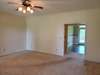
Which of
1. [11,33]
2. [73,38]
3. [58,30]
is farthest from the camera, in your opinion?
[73,38]

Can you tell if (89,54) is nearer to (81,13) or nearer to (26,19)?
(81,13)

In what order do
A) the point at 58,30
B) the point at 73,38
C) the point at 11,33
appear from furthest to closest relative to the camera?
the point at 73,38
the point at 11,33
the point at 58,30

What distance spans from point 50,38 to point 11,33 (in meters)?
2.11

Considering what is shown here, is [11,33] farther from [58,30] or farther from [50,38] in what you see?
[58,30]

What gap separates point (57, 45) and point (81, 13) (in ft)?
6.59

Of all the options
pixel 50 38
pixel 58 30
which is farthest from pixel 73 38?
pixel 50 38

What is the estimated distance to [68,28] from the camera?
6574 millimetres

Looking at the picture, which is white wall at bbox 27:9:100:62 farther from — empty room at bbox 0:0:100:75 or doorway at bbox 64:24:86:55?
doorway at bbox 64:24:86:55

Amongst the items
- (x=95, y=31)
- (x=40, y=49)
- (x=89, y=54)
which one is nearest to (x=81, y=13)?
(x=95, y=31)

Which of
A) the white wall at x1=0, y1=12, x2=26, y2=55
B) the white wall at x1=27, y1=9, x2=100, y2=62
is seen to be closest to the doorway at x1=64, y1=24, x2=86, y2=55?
the white wall at x1=27, y1=9, x2=100, y2=62

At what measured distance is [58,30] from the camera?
638cm

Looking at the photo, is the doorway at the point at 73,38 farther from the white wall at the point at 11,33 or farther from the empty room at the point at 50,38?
the white wall at the point at 11,33

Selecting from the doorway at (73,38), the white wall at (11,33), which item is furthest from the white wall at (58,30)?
the white wall at (11,33)

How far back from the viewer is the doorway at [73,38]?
20.7 ft
